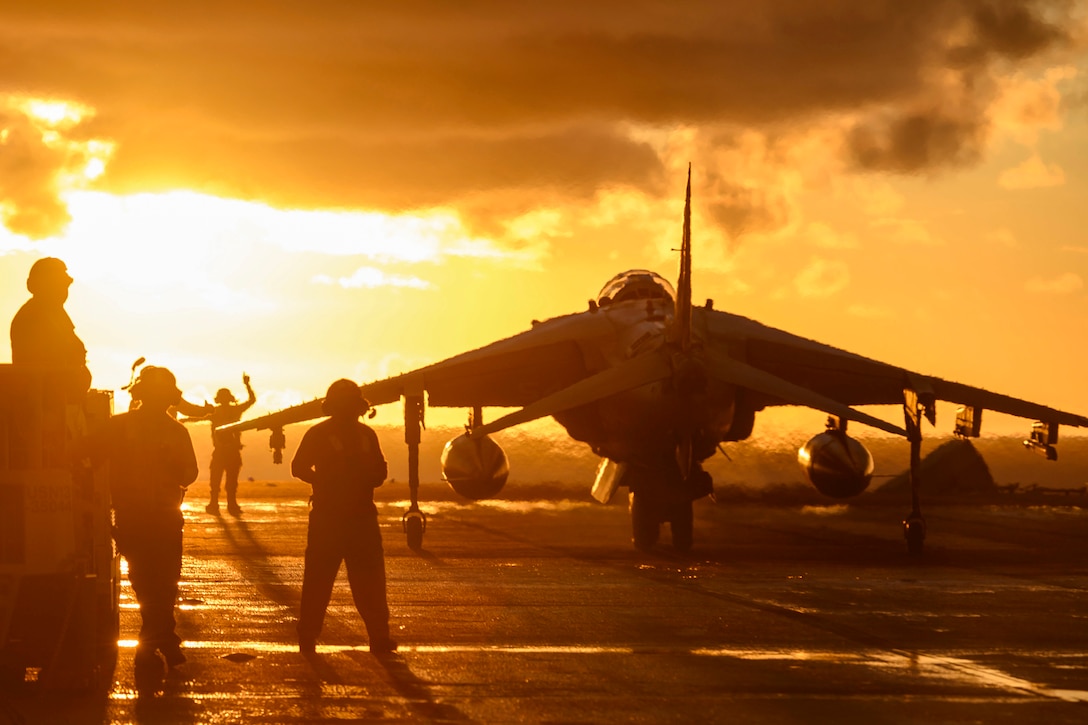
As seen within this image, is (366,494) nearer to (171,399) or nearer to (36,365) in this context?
(171,399)

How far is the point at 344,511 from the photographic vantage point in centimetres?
1271

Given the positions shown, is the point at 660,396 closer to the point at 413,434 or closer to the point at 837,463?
the point at 413,434

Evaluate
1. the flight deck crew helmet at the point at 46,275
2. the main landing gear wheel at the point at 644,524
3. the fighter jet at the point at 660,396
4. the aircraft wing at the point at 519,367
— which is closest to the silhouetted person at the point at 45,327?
the flight deck crew helmet at the point at 46,275

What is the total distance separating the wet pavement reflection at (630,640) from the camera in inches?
392

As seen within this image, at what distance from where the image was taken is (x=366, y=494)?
42.1 feet

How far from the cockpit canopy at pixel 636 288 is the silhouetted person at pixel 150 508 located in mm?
15842

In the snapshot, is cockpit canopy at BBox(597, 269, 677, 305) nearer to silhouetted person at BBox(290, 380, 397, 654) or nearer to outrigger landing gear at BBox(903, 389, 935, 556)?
outrigger landing gear at BBox(903, 389, 935, 556)

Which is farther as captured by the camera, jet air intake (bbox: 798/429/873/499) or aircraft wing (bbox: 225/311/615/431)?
jet air intake (bbox: 798/429/873/499)

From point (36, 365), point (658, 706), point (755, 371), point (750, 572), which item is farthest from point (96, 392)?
point (755, 371)

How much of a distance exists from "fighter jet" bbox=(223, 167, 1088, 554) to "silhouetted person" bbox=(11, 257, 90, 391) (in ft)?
34.3

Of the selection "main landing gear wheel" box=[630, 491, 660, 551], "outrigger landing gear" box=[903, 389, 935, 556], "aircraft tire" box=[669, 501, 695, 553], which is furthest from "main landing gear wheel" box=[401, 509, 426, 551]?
"outrigger landing gear" box=[903, 389, 935, 556]

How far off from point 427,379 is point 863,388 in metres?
8.32

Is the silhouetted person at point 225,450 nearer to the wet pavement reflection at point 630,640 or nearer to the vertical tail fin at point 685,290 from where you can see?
the wet pavement reflection at point 630,640

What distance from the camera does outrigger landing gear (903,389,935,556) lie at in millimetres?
23781
